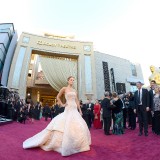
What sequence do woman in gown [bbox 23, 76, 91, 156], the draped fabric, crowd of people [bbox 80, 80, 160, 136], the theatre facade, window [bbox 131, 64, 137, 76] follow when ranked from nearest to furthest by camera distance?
woman in gown [bbox 23, 76, 91, 156], crowd of people [bbox 80, 80, 160, 136], the theatre facade, the draped fabric, window [bbox 131, 64, 137, 76]

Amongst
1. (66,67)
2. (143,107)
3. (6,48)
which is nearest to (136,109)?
(143,107)

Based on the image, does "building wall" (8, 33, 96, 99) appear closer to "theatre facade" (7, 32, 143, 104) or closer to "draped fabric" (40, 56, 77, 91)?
"theatre facade" (7, 32, 143, 104)

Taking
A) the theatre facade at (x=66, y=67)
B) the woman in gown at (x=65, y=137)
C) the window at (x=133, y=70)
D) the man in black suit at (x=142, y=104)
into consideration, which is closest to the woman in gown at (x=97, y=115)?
the man in black suit at (x=142, y=104)

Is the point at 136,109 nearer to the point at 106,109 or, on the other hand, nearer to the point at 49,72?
the point at 106,109

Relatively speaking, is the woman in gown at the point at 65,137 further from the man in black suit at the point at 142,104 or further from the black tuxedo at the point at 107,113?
the black tuxedo at the point at 107,113

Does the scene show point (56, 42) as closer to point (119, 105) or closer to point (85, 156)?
point (119, 105)

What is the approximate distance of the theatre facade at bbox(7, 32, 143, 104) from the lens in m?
19.3

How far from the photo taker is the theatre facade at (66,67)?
19.3 meters

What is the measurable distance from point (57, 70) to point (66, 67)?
113 centimetres

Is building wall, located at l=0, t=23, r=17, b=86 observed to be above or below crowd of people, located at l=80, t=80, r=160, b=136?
above

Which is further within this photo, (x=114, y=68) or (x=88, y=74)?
(x=114, y=68)

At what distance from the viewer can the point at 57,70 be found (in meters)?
20.9

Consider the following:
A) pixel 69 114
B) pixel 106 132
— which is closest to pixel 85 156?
pixel 69 114

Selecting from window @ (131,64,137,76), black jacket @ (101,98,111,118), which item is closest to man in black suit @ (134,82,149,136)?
black jacket @ (101,98,111,118)
